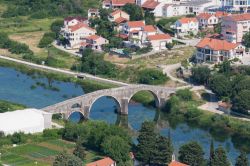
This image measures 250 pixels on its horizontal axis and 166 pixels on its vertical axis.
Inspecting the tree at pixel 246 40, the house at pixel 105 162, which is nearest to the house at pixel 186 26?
the tree at pixel 246 40

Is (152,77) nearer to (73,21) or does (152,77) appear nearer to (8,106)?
(8,106)

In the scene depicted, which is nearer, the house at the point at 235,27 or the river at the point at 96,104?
the river at the point at 96,104

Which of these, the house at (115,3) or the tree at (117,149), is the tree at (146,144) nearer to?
the tree at (117,149)

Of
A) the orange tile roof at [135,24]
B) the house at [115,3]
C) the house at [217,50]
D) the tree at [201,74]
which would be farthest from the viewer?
the house at [115,3]

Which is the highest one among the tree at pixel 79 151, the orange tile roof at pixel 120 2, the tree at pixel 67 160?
the orange tile roof at pixel 120 2

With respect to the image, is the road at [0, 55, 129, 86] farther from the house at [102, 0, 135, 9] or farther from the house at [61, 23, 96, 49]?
the house at [102, 0, 135, 9]

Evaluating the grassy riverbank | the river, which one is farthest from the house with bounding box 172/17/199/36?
the grassy riverbank

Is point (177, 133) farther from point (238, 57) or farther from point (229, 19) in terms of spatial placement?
point (229, 19)

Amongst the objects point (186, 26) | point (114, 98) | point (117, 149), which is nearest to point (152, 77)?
point (114, 98)
